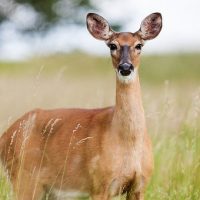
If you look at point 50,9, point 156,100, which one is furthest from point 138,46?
point 50,9

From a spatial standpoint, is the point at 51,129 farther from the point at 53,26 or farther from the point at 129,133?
the point at 53,26

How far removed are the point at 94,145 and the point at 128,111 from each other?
34 centimetres


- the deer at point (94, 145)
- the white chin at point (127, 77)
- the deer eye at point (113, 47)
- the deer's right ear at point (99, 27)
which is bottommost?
the deer at point (94, 145)

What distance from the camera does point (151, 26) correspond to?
23.7 ft

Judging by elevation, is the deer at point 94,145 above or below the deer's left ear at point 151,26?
below

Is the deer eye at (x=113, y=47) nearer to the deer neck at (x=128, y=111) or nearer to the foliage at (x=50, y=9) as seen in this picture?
the deer neck at (x=128, y=111)

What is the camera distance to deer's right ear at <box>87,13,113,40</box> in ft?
23.1

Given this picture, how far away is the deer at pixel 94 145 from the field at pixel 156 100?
0.68 ft

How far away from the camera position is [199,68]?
991 inches

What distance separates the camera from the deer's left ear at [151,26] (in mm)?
7077

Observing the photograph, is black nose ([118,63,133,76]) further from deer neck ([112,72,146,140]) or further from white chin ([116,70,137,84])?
deer neck ([112,72,146,140])

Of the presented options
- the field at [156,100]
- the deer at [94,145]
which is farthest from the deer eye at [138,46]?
the field at [156,100]

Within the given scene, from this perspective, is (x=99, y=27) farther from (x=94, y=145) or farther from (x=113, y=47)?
(x=94, y=145)

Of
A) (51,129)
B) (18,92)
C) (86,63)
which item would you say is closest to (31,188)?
(51,129)
